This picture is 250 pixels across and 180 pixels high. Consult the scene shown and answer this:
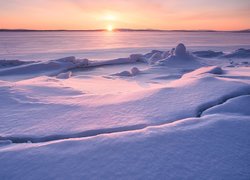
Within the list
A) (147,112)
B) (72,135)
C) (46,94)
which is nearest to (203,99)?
(147,112)

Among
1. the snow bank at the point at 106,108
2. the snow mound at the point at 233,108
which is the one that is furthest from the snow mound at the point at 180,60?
the snow mound at the point at 233,108

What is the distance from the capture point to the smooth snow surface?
1.25 metres

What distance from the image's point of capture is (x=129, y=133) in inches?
64.1

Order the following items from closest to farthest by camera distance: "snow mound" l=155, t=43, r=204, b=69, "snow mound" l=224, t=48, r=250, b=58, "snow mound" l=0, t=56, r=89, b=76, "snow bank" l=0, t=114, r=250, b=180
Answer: "snow bank" l=0, t=114, r=250, b=180 < "snow mound" l=0, t=56, r=89, b=76 < "snow mound" l=155, t=43, r=204, b=69 < "snow mound" l=224, t=48, r=250, b=58

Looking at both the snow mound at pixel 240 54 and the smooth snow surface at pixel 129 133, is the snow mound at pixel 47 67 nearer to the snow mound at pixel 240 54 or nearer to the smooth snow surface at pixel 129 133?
the smooth snow surface at pixel 129 133

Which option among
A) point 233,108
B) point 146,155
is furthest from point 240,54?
point 146,155

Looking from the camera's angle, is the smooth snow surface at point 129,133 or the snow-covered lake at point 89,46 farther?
the snow-covered lake at point 89,46

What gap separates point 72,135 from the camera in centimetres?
184

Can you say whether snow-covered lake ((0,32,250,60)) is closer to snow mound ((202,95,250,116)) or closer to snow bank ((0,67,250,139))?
snow bank ((0,67,250,139))

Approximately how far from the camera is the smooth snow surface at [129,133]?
49.1 inches

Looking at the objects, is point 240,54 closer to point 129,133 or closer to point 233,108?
point 233,108

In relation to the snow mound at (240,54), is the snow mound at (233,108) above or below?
below

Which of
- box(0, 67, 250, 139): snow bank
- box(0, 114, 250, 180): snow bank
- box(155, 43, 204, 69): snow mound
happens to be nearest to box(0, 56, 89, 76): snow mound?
box(155, 43, 204, 69): snow mound

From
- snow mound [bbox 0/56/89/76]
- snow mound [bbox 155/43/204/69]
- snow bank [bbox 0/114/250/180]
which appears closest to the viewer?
snow bank [bbox 0/114/250/180]
